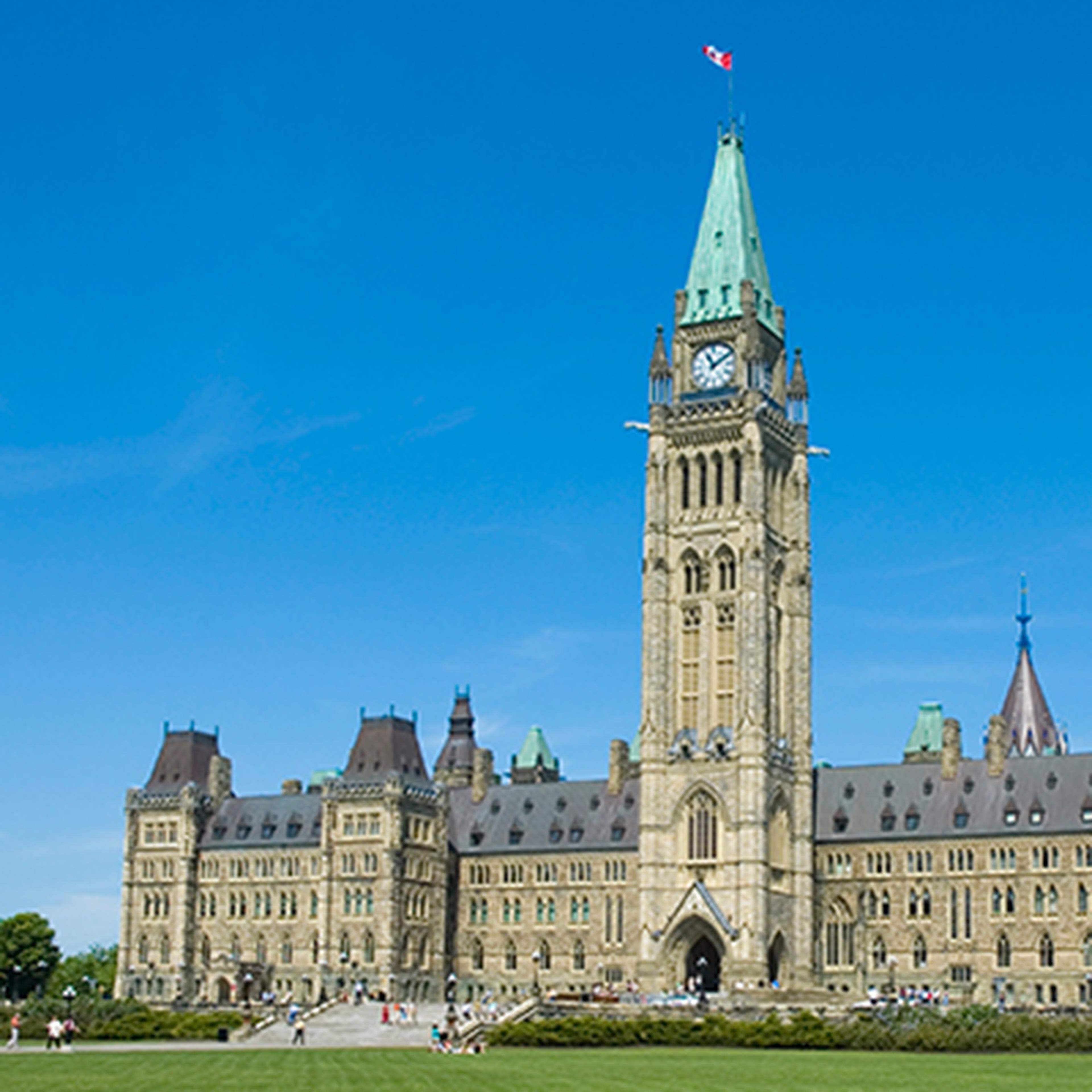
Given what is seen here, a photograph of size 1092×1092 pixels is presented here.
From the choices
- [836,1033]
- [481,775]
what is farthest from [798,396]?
[836,1033]

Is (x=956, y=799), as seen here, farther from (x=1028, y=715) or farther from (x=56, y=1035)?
(x=56, y=1035)

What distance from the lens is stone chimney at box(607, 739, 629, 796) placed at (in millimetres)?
143500

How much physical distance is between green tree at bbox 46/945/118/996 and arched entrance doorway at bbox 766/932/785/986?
50.1 m

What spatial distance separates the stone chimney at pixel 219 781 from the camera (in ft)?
482

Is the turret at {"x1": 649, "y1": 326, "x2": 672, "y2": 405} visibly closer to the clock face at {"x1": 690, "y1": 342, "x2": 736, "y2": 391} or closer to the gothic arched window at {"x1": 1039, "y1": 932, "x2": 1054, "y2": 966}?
the clock face at {"x1": 690, "y1": 342, "x2": 736, "y2": 391}

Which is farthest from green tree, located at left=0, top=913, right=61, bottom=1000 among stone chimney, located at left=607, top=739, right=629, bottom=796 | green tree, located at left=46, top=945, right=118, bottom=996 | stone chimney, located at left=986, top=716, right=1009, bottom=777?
stone chimney, located at left=986, top=716, right=1009, bottom=777

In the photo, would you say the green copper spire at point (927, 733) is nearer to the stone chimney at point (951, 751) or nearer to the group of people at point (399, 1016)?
the stone chimney at point (951, 751)

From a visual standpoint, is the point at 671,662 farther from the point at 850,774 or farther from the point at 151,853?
the point at 151,853

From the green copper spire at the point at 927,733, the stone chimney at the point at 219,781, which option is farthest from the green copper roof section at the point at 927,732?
the stone chimney at the point at 219,781

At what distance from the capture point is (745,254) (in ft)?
457

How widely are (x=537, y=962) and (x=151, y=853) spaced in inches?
1112

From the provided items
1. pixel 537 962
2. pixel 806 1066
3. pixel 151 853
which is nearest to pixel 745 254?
pixel 537 962

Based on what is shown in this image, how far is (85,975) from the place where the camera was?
174 metres

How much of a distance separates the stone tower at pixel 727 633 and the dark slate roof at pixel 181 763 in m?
34.4
